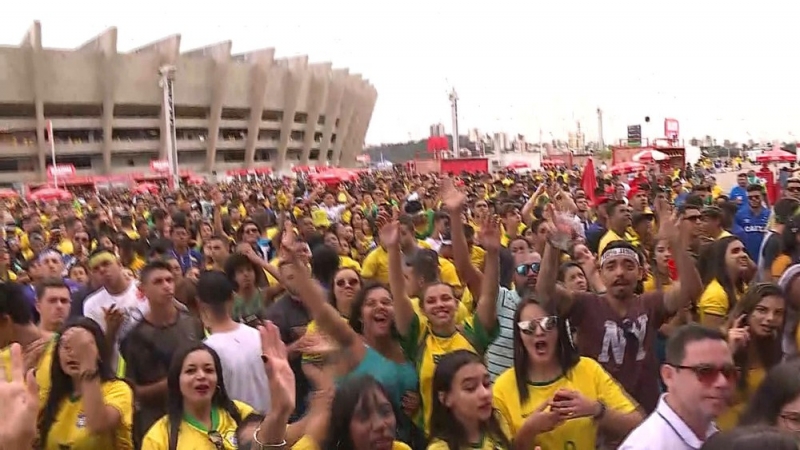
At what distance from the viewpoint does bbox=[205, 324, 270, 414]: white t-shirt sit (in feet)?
14.3

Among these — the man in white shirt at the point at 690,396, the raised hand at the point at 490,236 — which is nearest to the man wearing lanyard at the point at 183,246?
the raised hand at the point at 490,236

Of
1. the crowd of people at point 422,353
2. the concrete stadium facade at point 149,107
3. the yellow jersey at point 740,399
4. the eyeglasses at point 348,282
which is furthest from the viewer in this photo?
the concrete stadium facade at point 149,107

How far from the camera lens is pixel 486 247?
16.1 feet

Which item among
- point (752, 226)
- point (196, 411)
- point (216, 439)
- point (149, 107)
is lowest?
point (216, 439)

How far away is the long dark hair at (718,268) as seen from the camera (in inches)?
205

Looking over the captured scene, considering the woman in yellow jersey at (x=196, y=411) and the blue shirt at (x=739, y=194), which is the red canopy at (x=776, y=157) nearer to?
the blue shirt at (x=739, y=194)

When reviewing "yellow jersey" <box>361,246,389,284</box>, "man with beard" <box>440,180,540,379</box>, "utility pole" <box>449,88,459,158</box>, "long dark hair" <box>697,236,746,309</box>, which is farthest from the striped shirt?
"utility pole" <box>449,88,459,158</box>

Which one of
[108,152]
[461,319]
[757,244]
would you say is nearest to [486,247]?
[461,319]

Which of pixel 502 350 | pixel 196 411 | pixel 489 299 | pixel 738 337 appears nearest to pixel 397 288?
pixel 489 299

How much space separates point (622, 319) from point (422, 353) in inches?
42.5

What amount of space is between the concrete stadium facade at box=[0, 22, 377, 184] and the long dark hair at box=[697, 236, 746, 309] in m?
48.6

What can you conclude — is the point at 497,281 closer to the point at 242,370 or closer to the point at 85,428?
the point at 242,370

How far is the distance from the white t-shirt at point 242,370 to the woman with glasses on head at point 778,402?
246cm

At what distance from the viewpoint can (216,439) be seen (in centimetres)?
349
